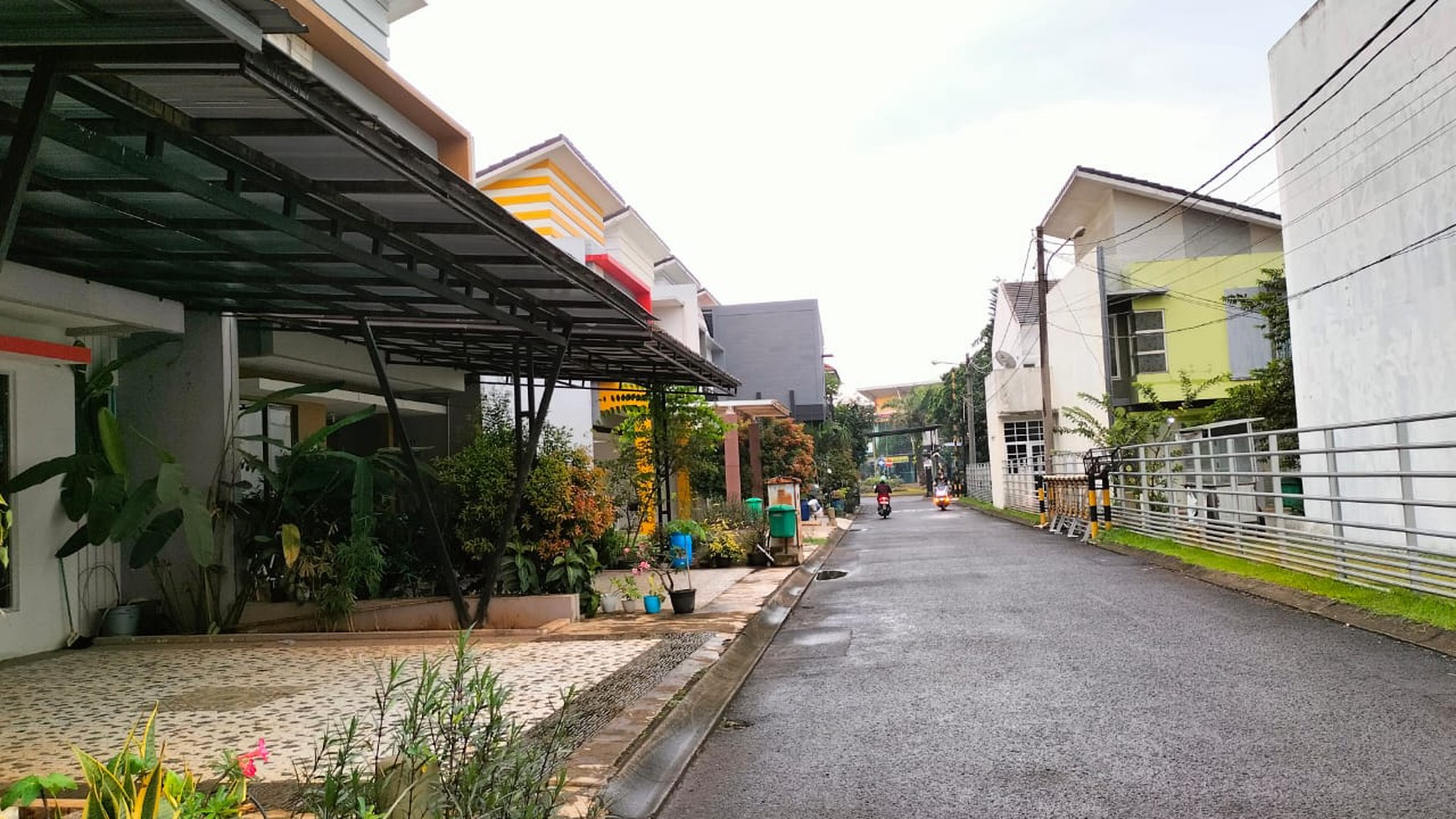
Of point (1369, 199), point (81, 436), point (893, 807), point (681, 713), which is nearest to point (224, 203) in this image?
point (681, 713)

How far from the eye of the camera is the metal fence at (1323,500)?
959 centimetres

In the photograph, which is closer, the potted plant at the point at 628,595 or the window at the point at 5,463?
the window at the point at 5,463

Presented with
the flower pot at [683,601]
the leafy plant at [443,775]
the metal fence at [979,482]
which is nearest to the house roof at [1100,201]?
the metal fence at [979,482]

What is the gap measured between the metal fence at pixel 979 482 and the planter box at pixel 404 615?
3651 centimetres

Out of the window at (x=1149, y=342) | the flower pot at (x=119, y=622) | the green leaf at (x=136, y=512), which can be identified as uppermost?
the window at (x=1149, y=342)

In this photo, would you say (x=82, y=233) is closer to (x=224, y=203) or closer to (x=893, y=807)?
(x=224, y=203)

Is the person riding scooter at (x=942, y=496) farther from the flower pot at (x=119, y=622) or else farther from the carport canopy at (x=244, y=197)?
the flower pot at (x=119, y=622)

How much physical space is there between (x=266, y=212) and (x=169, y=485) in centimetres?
397

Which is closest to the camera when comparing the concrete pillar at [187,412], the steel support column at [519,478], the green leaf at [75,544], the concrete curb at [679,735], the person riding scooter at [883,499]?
the concrete curb at [679,735]

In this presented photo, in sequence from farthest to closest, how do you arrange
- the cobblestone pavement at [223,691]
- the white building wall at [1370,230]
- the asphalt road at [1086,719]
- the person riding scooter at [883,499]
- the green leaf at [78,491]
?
the person riding scooter at [883,499], the white building wall at [1370,230], the green leaf at [78,491], the cobblestone pavement at [223,691], the asphalt road at [1086,719]

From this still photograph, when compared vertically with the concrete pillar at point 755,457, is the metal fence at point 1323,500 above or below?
below

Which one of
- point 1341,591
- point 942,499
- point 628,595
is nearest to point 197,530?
point 628,595

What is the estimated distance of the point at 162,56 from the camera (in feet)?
12.7

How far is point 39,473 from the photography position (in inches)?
340
